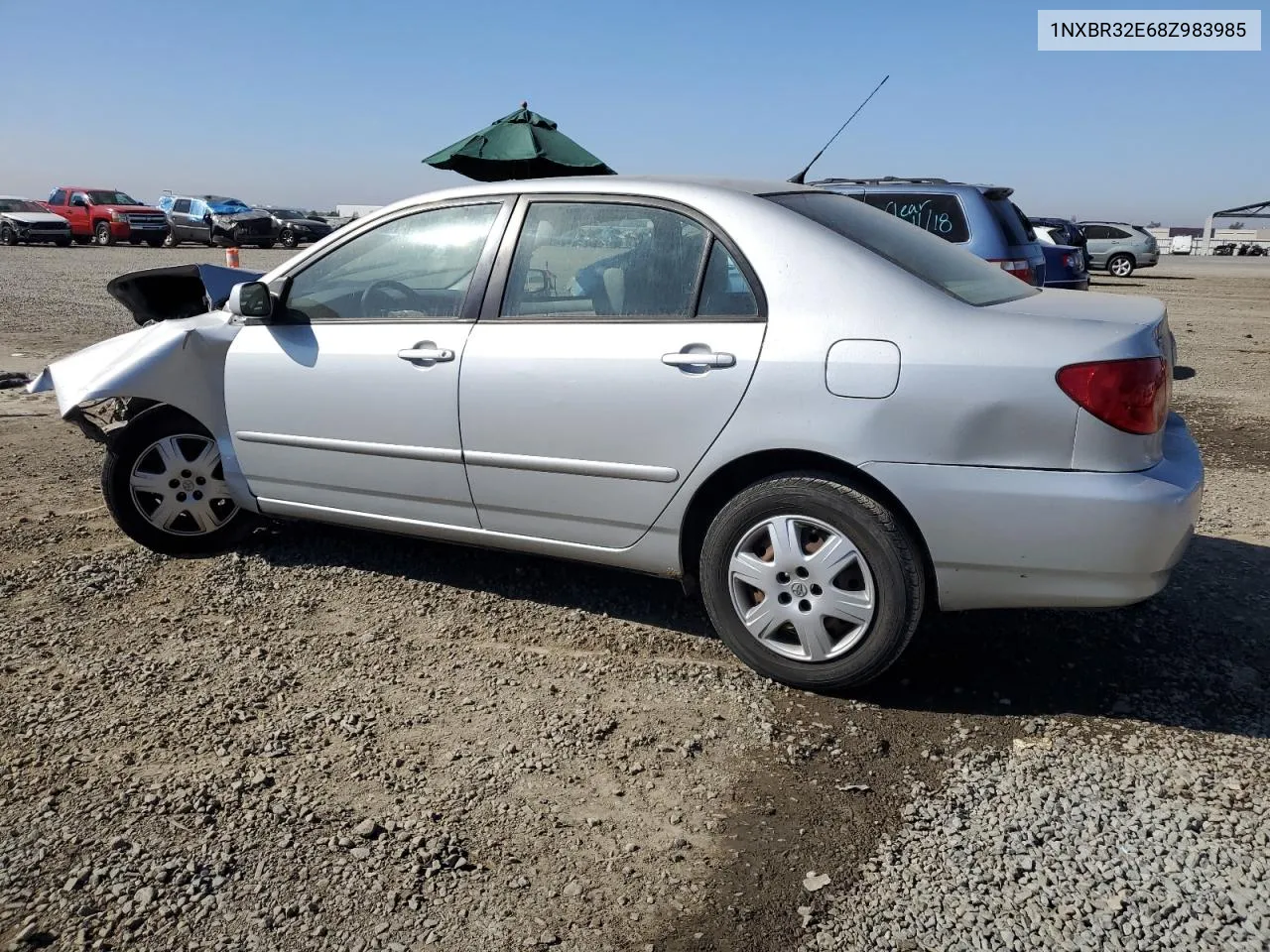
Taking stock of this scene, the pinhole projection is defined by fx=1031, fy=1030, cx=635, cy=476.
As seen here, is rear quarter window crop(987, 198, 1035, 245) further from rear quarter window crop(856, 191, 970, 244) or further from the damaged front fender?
the damaged front fender

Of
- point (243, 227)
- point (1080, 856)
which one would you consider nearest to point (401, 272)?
point (1080, 856)

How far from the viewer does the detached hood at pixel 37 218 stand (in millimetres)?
31406

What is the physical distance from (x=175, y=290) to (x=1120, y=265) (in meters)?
26.5

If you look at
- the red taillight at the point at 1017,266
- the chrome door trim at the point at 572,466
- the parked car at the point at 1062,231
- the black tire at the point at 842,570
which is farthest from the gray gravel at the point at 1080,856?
the parked car at the point at 1062,231

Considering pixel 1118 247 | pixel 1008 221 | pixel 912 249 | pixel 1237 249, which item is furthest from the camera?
pixel 1237 249

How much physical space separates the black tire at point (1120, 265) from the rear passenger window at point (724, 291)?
87.2 ft

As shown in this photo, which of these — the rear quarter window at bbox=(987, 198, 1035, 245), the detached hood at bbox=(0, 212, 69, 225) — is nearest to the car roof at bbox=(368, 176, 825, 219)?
the rear quarter window at bbox=(987, 198, 1035, 245)

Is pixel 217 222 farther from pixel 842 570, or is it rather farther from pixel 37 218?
pixel 842 570

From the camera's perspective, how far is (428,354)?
3.81 metres

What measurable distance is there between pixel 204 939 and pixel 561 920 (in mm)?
781

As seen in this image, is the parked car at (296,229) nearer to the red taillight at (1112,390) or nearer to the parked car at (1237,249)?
the red taillight at (1112,390)

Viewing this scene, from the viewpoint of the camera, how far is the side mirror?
13.6ft

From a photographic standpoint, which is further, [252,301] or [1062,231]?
[1062,231]

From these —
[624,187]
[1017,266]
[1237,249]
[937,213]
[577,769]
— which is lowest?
[1237,249]
